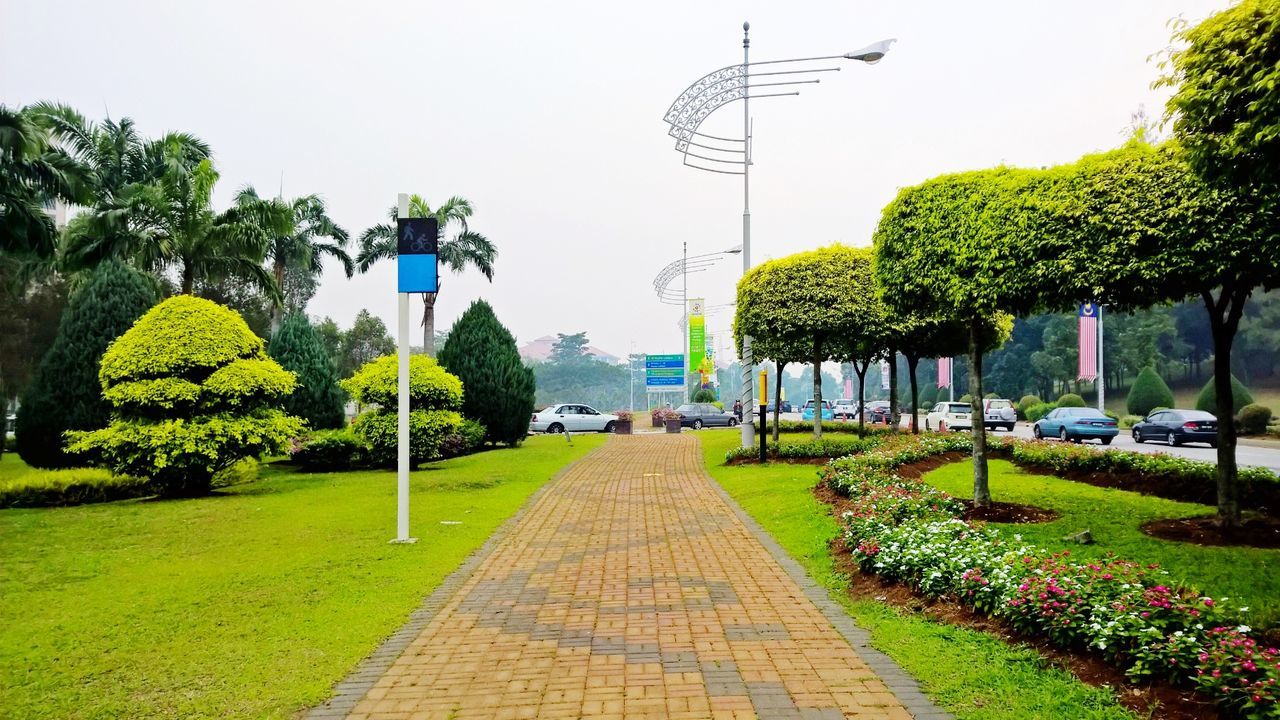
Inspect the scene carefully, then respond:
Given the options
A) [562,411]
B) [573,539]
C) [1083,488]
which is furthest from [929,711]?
[562,411]

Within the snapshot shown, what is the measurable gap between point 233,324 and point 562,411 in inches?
905

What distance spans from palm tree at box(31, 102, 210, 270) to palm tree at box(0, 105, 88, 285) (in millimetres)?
917

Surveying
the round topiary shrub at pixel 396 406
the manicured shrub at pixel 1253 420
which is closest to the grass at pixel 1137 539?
the round topiary shrub at pixel 396 406

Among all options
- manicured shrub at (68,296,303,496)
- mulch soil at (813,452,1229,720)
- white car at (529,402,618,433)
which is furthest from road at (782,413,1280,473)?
white car at (529,402,618,433)

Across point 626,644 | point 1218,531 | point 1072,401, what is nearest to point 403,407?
point 626,644

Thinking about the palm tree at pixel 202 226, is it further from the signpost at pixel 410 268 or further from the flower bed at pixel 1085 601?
the flower bed at pixel 1085 601

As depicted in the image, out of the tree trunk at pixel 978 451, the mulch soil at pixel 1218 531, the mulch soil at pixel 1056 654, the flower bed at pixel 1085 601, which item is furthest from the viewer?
the tree trunk at pixel 978 451

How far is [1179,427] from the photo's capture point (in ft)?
80.5

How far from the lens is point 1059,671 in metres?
4.53

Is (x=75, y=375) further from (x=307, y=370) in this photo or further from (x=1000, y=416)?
(x=1000, y=416)

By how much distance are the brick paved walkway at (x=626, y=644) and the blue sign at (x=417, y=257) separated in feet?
10.6

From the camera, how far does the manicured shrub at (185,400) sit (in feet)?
44.2

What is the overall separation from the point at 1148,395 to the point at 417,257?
40.7 m

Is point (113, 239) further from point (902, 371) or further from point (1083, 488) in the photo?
point (902, 371)
